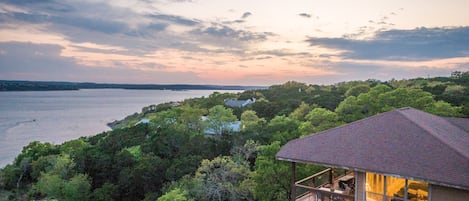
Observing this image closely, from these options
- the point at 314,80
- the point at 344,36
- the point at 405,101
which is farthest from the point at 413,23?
the point at 314,80

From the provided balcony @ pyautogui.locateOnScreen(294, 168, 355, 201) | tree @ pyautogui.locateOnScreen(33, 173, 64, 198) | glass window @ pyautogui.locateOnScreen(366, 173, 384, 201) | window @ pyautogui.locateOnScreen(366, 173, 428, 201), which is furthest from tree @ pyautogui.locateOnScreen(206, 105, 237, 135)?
→ glass window @ pyautogui.locateOnScreen(366, 173, 384, 201)

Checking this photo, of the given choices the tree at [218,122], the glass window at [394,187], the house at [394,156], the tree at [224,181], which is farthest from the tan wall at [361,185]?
the tree at [218,122]

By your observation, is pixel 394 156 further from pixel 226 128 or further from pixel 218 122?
pixel 218 122

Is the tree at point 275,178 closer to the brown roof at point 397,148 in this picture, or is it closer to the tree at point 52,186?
the brown roof at point 397,148

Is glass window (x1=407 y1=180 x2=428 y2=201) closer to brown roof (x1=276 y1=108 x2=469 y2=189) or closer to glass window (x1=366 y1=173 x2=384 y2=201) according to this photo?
glass window (x1=366 y1=173 x2=384 y2=201)

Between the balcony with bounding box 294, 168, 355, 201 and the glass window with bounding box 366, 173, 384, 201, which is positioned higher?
the glass window with bounding box 366, 173, 384, 201

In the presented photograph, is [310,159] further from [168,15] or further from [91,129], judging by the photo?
[91,129]
